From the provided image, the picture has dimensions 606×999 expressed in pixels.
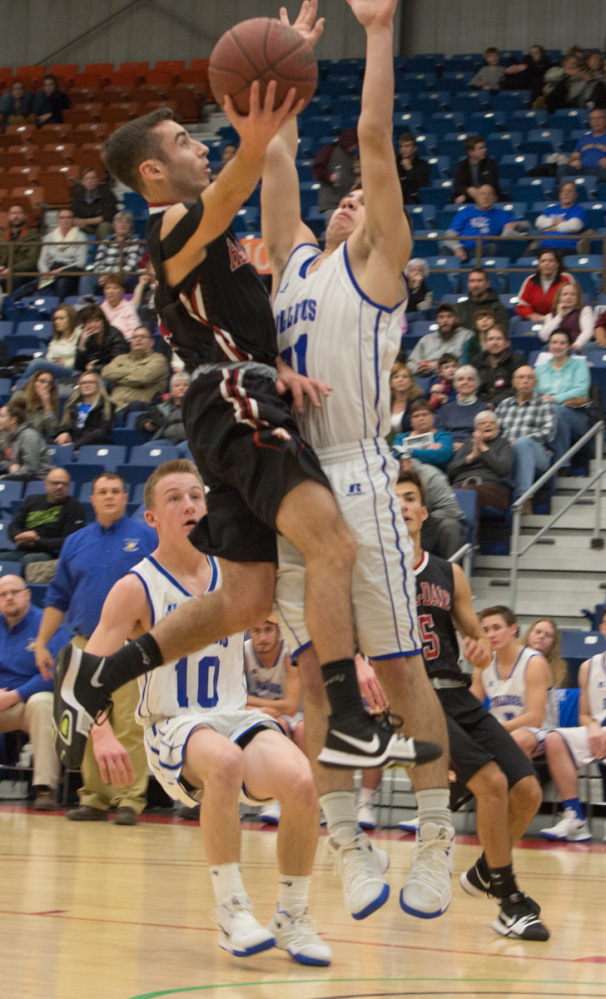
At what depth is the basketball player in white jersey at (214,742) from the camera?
4.11m

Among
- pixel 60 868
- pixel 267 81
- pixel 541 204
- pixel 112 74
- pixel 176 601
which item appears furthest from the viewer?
pixel 112 74

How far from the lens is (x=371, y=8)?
3.81 m

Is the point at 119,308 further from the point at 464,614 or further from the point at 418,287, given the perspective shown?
the point at 464,614

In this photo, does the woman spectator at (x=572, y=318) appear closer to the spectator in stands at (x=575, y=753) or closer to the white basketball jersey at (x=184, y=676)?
the spectator in stands at (x=575, y=753)

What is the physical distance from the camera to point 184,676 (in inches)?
180

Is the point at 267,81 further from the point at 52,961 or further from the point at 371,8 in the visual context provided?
the point at 52,961

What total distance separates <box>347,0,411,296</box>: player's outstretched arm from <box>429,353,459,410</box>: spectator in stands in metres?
6.49

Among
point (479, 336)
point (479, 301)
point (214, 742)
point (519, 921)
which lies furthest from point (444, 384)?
point (214, 742)

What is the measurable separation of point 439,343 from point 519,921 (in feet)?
23.6

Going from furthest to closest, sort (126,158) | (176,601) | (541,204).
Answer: (541,204) → (176,601) → (126,158)

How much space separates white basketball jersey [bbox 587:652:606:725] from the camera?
7551 mm

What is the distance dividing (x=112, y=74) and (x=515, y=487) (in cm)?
1341

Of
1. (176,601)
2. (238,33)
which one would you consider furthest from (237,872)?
(238,33)

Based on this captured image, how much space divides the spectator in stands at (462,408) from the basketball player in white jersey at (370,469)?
A: 234 inches
